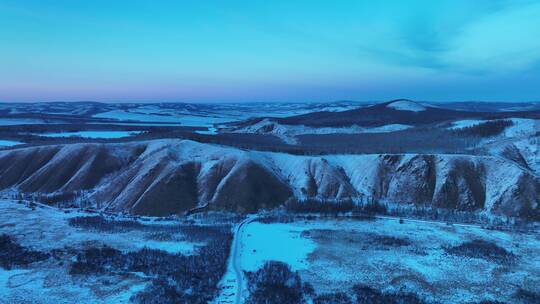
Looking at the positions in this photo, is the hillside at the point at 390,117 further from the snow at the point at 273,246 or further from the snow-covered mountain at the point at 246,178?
the snow at the point at 273,246

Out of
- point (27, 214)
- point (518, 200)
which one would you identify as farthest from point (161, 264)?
point (518, 200)

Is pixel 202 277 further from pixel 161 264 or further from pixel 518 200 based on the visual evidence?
pixel 518 200

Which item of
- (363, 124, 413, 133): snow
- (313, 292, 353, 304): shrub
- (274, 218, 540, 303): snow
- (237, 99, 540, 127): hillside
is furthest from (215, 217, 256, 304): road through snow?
(237, 99, 540, 127): hillside

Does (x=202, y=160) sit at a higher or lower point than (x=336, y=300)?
higher

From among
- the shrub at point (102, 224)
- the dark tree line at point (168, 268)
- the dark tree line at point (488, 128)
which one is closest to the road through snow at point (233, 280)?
the dark tree line at point (168, 268)

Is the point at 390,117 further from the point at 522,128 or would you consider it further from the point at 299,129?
the point at 522,128

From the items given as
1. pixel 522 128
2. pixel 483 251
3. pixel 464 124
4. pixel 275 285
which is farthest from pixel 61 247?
pixel 464 124

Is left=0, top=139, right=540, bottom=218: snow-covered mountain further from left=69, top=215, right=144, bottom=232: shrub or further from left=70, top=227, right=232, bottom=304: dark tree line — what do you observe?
left=70, top=227, right=232, bottom=304: dark tree line
